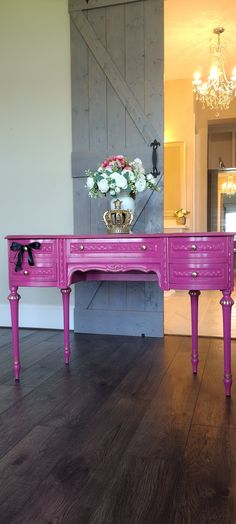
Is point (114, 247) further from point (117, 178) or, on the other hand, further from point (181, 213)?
point (181, 213)

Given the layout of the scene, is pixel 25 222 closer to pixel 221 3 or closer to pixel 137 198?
pixel 137 198

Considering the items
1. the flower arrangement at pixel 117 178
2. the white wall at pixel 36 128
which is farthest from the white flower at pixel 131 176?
the white wall at pixel 36 128

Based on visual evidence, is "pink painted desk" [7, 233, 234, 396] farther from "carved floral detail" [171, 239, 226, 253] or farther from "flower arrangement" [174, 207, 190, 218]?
"flower arrangement" [174, 207, 190, 218]

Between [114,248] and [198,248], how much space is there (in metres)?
0.43

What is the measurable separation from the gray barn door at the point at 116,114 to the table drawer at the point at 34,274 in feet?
3.11

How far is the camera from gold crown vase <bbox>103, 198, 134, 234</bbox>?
231 cm

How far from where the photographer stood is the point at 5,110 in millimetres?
3295

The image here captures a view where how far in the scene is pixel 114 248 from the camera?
6.82 feet

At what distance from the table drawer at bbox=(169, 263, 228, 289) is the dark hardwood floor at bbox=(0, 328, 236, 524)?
0.51m

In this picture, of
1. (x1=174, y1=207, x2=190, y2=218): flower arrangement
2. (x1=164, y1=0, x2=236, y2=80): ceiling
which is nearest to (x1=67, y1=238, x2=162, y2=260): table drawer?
(x1=164, y1=0, x2=236, y2=80): ceiling

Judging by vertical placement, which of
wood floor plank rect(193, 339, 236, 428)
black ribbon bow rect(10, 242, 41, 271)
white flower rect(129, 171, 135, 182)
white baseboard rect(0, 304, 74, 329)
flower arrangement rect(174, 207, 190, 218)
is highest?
white flower rect(129, 171, 135, 182)

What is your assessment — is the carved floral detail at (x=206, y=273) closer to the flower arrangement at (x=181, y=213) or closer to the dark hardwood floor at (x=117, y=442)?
the dark hardwood floor at (x=117, y=442)

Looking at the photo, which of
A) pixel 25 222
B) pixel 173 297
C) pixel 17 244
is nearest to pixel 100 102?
pixel 25 222

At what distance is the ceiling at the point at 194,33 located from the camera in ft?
12.6
